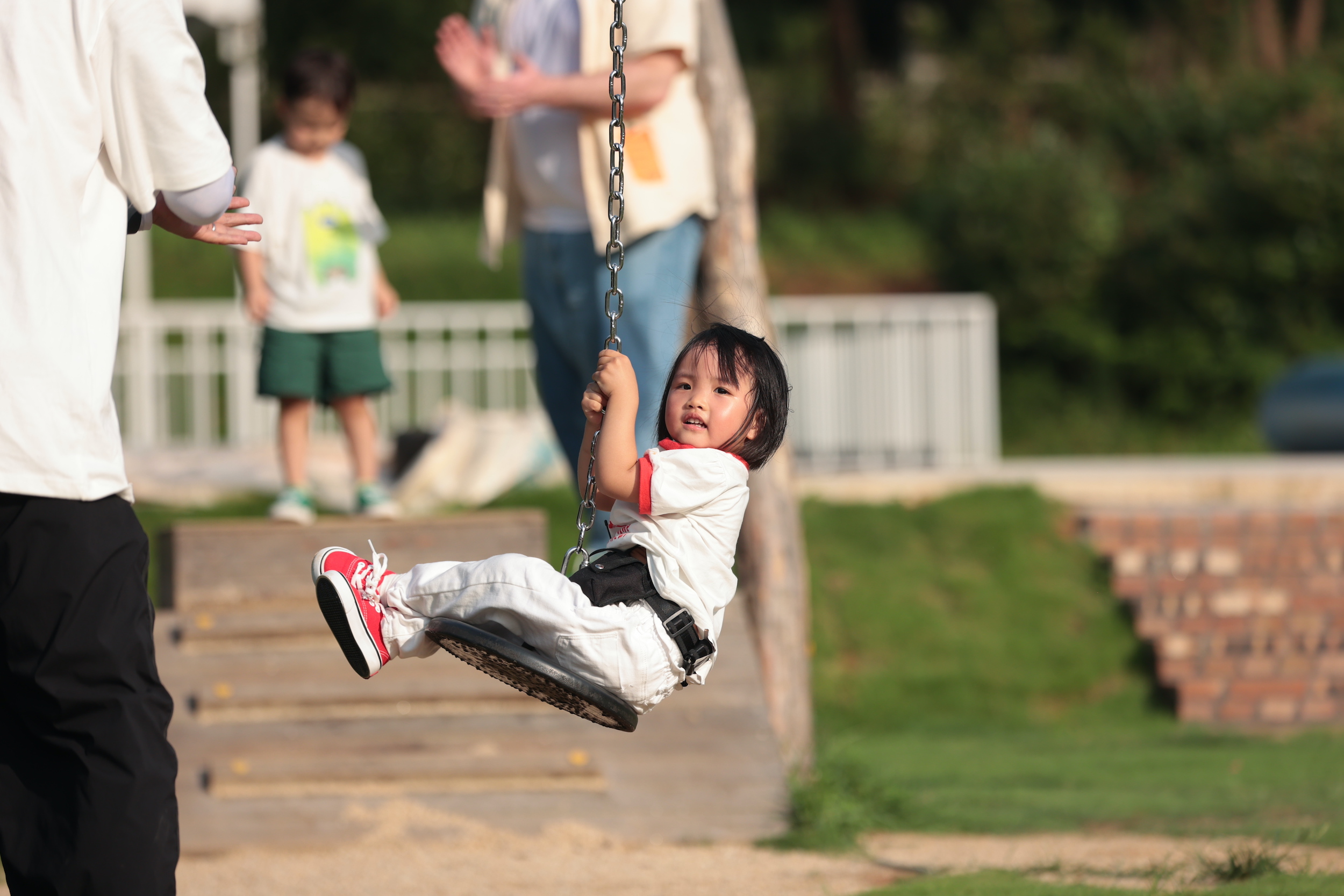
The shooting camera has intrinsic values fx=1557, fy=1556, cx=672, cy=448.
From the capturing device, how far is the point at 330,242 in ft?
17.0

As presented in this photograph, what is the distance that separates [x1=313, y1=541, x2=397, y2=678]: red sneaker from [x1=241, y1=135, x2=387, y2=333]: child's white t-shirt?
2406 mm

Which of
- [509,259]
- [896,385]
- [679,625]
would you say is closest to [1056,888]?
[679,625]

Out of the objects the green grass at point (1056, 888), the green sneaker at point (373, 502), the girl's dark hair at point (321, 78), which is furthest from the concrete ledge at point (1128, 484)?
the green grass at point (1056, 888)

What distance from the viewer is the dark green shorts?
5.11 meters

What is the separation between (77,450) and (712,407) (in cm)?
111

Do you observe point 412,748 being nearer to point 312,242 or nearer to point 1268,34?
point 312,242

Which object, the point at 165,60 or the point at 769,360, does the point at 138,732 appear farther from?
the point at 769,360

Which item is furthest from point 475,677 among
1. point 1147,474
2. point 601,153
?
point 1147,474

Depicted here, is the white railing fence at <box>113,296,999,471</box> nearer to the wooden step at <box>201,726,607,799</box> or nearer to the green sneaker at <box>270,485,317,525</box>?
the green sneaker at <box>270,485,317,525</box>

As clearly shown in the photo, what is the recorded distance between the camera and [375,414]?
37.6 feet

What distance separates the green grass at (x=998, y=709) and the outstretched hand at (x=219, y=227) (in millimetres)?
2469

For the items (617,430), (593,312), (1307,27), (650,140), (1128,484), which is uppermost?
(1307,27)

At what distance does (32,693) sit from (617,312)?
3.89ft

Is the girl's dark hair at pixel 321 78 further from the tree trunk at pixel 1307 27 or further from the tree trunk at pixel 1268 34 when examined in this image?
the tree trunk at pixel 1307 27
